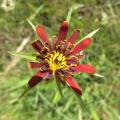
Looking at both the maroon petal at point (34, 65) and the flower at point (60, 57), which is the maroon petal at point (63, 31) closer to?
the flower at point (60, 57)

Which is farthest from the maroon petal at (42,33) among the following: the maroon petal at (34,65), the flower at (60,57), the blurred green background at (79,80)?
the blurred green background at (79,80)

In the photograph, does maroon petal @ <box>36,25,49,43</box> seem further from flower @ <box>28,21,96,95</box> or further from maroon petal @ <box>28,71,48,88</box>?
maroon petal @ <box>28,71,48,88</box>

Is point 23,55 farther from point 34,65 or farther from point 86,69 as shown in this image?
point 86,69

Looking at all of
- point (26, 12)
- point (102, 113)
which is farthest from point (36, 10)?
point (102, 113)

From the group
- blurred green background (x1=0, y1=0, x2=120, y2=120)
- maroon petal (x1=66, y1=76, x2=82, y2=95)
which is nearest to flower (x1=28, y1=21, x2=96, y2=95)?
maroon petal (x1=66, y1=76, x2=82, y2=95)

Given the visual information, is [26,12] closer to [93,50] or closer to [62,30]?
[93,50]

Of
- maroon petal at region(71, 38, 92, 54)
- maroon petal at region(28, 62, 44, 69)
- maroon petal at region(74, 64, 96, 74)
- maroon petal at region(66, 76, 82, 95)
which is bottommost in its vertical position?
maroon petal at region(66, 76, 82, 95)
